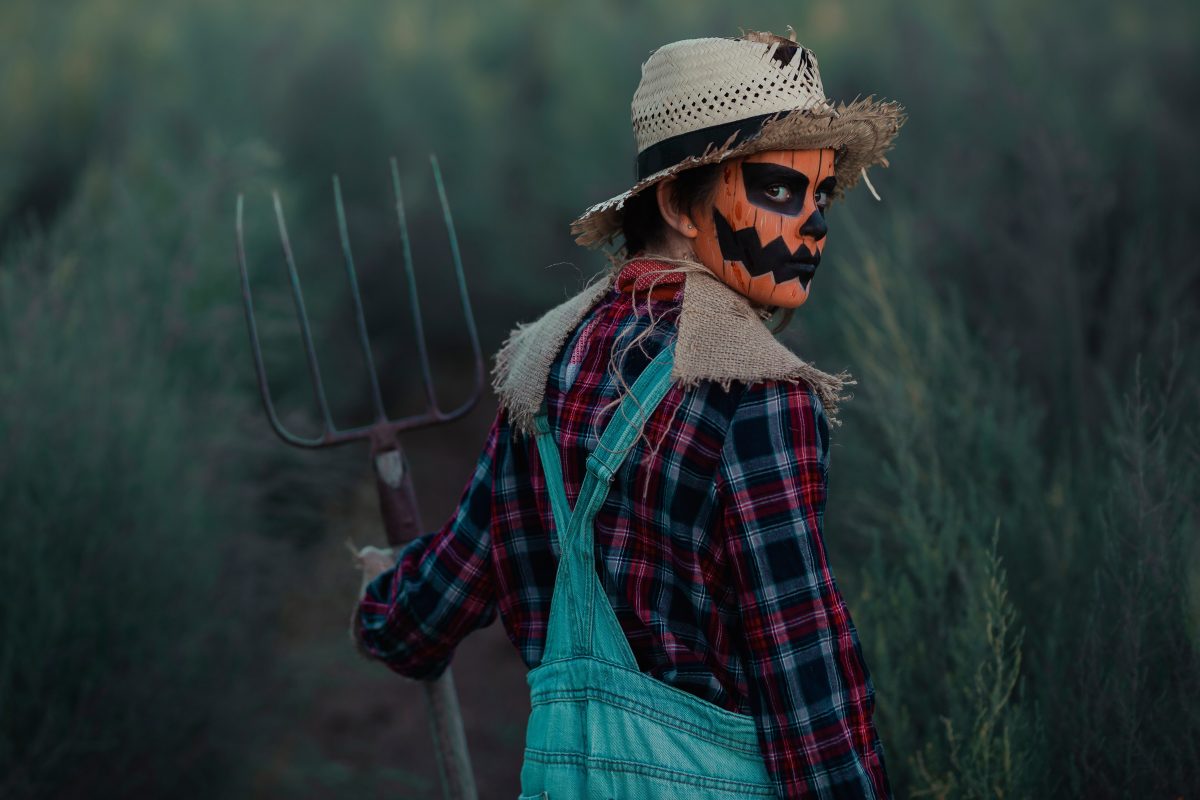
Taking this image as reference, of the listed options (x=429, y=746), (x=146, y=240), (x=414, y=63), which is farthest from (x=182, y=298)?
(x=414, y=63)

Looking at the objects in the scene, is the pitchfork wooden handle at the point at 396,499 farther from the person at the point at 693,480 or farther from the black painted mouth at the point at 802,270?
the black painted mouth at the point at 802,270

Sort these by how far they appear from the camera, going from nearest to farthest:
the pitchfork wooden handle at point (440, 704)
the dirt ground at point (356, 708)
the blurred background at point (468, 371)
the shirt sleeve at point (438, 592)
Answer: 1. the shirt sleeve at point (438, 592)
2. the pitchfork wooden handle at point (440, 704)
3. the blurred background at point (468, 371)
4. the dirt ground at point (356, 708)

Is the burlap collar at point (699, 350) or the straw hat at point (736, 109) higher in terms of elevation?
the straw hat at point (736, 109)

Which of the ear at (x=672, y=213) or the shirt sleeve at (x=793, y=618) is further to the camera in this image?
the ear at (x=672, y=213)

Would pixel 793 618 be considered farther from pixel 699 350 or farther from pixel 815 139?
pixel 815 139

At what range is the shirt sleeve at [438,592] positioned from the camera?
1.76 m

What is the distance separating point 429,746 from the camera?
179 inches

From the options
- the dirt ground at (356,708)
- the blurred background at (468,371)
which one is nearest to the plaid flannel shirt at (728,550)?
the blurred background at (468,371)

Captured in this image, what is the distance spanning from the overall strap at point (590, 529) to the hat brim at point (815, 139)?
0.87ft

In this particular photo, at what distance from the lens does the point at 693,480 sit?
1.40m

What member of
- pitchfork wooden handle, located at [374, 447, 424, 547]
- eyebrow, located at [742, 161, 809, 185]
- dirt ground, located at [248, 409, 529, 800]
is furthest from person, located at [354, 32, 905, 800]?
dirt ground, located at [248, 409, 529, 800]

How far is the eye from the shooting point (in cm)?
157

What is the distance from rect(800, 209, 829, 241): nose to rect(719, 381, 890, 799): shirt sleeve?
298 mm

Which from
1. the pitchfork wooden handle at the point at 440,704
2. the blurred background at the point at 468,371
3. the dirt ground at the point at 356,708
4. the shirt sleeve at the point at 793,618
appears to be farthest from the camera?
the dirt ground at the point at 356,708
